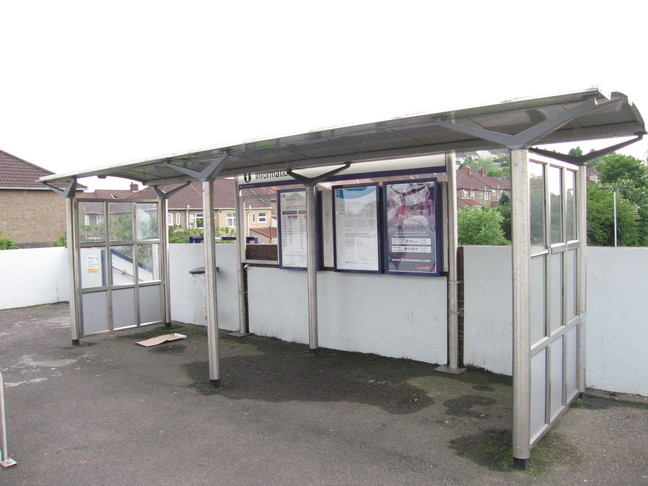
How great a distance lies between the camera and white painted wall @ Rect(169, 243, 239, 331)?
9.05 m

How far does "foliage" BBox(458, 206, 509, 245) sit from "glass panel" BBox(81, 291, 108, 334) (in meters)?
23.5

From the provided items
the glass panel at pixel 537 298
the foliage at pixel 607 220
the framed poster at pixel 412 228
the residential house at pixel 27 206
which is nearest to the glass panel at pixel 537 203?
the glass panel at pixel 537 298

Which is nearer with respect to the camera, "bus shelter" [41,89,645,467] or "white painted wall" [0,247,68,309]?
"bus shelter" [41,89,645,467]

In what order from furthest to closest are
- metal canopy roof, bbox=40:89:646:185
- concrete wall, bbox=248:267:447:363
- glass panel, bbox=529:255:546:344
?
concrete wall, bbox=248:267:447:363 < glass panel, bbox=529:255:546:344 < metal canopy roof, bbox=40:89:646:185

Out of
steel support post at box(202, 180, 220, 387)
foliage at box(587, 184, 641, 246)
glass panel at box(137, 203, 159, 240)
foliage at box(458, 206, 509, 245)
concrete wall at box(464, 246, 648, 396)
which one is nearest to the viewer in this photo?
concrete wall at box(464, 246, 648, 396)

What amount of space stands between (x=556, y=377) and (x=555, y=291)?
29.7 inches

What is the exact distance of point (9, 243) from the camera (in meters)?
16.0

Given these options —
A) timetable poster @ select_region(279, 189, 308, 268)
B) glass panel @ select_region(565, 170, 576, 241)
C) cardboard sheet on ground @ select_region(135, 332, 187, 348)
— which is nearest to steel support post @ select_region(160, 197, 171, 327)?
cardboard sheet on ground @ select_region(135, 332, 187, 348)

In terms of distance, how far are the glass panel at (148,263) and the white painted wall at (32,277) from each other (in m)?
5.25

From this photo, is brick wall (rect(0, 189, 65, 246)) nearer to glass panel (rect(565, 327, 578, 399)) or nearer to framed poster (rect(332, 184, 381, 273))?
framed poster (rect(332, 184, 381, 273))

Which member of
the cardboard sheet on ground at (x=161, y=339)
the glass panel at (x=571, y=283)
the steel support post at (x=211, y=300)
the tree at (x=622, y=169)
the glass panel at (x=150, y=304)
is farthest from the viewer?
the tree at (x=622, y=169)

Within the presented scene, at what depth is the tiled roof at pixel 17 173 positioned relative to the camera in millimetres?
23047

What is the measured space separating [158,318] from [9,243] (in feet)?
29.8

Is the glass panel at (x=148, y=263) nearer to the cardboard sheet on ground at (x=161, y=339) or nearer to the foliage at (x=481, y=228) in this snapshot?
the cardboard sheet on ground at (x=161, y=339)
